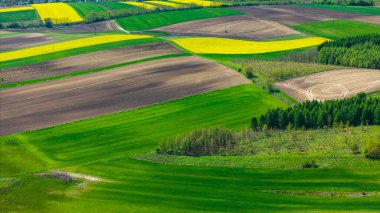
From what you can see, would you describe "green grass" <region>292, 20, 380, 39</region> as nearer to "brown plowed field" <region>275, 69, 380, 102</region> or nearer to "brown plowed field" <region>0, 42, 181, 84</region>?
"brown plowed field" <region>0, 42, 181, 84</region>

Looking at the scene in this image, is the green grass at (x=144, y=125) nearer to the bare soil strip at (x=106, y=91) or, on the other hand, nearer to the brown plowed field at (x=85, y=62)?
the bare soil strip at (x=106, y=91)

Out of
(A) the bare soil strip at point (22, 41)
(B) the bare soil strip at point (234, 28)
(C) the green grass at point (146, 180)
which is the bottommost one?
(C) the green grass at point (146, 180)

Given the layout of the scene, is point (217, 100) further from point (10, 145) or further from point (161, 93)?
point (10, 145)

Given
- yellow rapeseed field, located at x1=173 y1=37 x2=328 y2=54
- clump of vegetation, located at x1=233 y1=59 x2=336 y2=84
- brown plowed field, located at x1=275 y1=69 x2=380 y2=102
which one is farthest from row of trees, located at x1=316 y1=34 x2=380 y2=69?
yellow rapeseed field, located at x1=173 y1=37 x2=328 y2=54

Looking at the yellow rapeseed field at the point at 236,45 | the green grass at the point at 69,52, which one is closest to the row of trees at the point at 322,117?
the yellow rapeseed field at the point at 236,45

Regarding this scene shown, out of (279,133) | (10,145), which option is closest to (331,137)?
(279,133)
